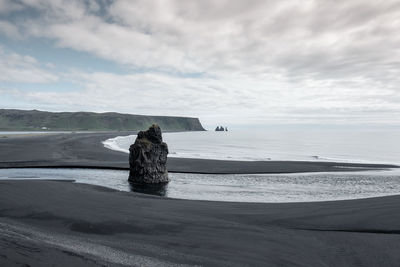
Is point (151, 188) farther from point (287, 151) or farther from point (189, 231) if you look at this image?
point (287, 151)

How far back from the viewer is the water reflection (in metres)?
21.5

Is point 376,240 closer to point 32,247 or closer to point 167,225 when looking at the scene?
point 167,225

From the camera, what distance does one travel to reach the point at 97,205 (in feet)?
52.4

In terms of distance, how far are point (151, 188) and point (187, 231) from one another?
1211cm

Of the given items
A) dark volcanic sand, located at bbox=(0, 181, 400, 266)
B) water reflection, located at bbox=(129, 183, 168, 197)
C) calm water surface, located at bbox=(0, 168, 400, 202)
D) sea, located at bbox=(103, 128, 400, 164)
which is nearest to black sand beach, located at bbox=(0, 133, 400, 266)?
dark volcanic sand, located at bbox=(0, 181, 400, 266)

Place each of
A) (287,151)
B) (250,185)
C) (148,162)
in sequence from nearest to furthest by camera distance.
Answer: (148,162) < (250,185) < (287,151)

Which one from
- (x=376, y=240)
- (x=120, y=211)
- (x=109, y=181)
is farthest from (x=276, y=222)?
(x=109, y=181)

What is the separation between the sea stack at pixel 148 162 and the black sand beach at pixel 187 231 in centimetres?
651

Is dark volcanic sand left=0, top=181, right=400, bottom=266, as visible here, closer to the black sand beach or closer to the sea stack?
the black sand beach

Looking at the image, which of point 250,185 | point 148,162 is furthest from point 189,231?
point 250,185

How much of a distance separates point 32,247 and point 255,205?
42.4ft

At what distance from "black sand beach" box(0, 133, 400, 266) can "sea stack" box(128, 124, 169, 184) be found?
21.4 ft

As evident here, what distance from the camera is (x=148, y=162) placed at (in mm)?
25844

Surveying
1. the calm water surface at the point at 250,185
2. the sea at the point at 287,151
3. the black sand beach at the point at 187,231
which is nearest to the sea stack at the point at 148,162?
the calm water surface at the point at 250,185
